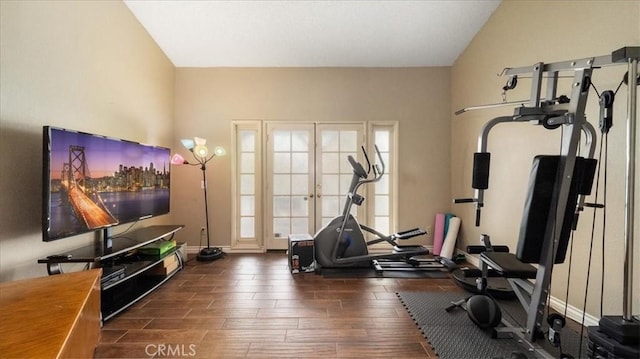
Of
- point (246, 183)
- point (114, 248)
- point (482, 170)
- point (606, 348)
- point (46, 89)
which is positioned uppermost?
point (46, 89)

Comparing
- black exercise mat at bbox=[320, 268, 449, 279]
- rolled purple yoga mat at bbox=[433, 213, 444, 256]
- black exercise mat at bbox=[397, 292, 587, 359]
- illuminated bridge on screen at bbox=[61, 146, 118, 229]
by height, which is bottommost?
black exercise mat at bbox=[320, 268, 449, 279]

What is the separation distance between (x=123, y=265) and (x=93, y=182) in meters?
0.81

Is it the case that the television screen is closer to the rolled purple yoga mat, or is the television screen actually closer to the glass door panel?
the glass door panel

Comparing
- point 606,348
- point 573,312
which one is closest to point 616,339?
point 606,348

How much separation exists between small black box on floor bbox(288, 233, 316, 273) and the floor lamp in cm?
130

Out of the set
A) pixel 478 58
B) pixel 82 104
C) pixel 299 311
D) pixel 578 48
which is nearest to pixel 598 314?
pixel 578 48

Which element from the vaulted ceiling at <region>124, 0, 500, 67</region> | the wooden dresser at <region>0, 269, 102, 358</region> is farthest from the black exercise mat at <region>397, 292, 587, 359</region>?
the vaulted ceiling at <region>124, 0, 500, 67</region>

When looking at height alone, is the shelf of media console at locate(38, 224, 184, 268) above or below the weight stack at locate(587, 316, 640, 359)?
above

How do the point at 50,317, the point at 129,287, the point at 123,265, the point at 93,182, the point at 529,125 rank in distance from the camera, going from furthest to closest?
the point at 529,125
the point at 129,287
the point at 123,265
the point at 93,182
the point at 50,317

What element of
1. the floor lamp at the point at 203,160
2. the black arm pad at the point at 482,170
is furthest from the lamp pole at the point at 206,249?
the black arm pad at the point at 482,170

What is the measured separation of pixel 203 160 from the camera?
4.18 metres

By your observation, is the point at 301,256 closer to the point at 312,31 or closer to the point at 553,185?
the point at 553,185

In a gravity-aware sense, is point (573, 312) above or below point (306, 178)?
below

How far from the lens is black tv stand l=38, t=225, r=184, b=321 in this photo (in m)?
2.11
